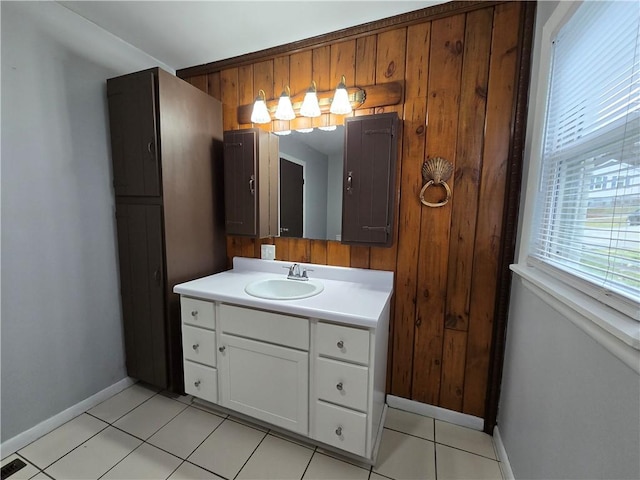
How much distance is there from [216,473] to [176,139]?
5.78 feet

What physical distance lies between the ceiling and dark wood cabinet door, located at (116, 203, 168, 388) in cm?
105

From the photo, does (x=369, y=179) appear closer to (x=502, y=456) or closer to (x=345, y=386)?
(x=345, y=386)

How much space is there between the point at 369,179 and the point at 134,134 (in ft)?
4.56

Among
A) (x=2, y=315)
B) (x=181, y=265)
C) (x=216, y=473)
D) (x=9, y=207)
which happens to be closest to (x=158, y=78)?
(x=9, y=207)

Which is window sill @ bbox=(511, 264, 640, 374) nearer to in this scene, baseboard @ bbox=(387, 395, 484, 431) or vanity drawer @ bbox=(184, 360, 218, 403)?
baseboard @ bbox=(387, 395, 484, 431)

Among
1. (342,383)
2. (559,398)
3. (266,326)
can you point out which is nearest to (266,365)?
(266,326)

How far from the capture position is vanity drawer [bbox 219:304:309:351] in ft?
4.29

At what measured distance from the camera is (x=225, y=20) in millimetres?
1532

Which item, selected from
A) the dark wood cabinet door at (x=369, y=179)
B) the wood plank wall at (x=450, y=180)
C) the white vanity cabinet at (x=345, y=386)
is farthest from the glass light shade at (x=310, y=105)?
the white vanity cabinet at (x=345, y=386)

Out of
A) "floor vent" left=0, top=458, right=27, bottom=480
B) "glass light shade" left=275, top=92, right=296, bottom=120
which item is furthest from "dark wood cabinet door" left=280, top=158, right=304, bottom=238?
"floor vent" left=0, top=458, right=27, bottom=480

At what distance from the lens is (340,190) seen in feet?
5.36

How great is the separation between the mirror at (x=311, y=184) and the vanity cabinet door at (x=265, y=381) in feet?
2.44

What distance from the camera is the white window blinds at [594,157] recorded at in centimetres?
69

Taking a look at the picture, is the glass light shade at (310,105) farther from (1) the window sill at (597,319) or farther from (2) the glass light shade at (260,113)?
(1) the window sill at (597,319)
